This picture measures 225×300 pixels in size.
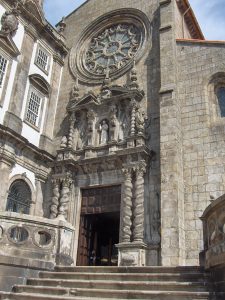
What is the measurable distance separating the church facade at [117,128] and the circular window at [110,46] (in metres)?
0.06

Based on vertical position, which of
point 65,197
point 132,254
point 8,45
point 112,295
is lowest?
point 112,295

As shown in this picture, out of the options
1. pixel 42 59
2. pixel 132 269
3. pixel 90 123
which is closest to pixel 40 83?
pixel 42 59

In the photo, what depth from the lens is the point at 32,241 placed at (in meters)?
8.77

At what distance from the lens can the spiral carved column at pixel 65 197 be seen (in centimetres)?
1516

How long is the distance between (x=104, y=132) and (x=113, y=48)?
5.33 m

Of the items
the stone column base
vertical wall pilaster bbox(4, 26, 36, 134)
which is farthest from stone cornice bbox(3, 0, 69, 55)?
the stone column base

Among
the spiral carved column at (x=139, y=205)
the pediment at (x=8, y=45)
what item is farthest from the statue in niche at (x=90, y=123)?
the pediment at (x=8, y=45)

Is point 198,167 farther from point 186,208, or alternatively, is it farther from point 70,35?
point 70,35

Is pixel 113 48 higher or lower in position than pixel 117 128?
higher

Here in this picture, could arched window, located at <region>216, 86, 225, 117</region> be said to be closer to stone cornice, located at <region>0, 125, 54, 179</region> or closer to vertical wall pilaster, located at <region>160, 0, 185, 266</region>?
vertical wall pilaster, located at <region>160, 0, 185, 266</region>

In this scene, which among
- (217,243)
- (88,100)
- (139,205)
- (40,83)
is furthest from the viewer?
(40,83)

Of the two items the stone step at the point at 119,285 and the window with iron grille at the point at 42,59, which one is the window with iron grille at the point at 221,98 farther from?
the window with iron grille at the point at 42,59

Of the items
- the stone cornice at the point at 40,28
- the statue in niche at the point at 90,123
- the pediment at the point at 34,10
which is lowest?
the statue in niche at the point at 90,123

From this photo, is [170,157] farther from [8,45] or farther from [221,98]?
[8,45]
